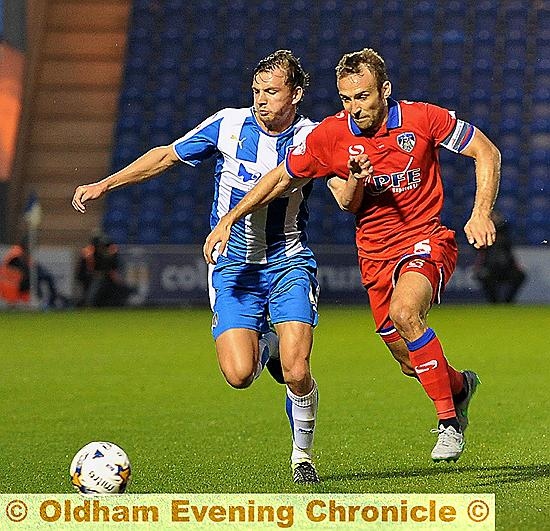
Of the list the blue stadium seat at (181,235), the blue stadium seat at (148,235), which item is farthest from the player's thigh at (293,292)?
the blue stadium seat at (148,235)

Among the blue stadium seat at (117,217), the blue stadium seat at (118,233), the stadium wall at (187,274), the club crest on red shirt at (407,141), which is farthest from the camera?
the blue stadium seat at (117,217)

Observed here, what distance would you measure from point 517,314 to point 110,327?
5.50 m

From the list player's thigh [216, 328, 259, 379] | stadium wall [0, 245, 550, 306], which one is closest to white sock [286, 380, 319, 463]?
player's thigh [216, 328, 259, 379]

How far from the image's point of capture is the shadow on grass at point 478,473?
558cm

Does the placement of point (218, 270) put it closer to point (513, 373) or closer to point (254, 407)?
point (254, 407)

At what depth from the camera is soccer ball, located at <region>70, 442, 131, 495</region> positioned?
4.91 metres

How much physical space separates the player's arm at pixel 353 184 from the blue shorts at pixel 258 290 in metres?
0.36

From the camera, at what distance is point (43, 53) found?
2450 cm

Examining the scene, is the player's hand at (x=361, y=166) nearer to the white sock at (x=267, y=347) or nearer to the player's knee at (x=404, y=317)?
the player's knee at (x=404, y=317)

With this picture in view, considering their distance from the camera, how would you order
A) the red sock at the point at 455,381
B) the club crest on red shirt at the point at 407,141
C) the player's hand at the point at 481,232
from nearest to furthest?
the player's hand at the point at 481,232 → the club crest on red shirt at the point at 407,141 → the red sock at the point at 455,381

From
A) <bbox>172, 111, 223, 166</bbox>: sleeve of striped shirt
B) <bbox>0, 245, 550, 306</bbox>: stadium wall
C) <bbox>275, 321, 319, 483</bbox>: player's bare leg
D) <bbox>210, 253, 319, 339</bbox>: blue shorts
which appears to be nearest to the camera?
<bbox>275, 321, 319, 483</bbox>: player's bare leg

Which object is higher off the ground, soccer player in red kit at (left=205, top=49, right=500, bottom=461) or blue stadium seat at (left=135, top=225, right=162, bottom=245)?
soccer player in red kit at (left=205, top=49, right=500, bottom=461)

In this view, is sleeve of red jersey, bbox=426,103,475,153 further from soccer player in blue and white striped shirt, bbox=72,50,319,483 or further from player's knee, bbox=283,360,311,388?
player's knee, bbox=283,360,311,388

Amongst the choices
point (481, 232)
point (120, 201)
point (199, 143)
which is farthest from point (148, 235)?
point (481, 232)
